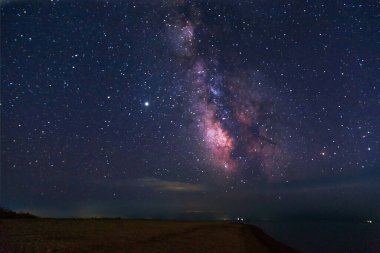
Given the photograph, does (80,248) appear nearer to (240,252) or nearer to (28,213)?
(240,252)

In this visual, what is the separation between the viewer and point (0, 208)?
52156 millimetres

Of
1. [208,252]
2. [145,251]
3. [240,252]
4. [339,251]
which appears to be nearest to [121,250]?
[145,251]

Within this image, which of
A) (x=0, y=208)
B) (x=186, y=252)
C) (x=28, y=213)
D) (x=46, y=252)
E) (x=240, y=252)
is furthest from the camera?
(x=28, y=213)

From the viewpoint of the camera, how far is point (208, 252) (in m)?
20.8

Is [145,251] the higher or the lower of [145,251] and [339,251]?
the higher

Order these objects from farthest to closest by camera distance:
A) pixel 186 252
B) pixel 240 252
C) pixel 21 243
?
1. pixel 240 252
2. pixel 186 252
3. pixel 21 243

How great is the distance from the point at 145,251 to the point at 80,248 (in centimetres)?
325

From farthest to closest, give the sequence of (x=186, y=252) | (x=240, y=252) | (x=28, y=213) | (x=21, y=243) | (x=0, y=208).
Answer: (x=28, y=213)
(x=0, y=208)
(x=240, y=252)
(x=186, y=252)
(x=21, y=243)

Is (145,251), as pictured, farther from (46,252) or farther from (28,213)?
(28,213)

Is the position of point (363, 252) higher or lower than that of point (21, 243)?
lower

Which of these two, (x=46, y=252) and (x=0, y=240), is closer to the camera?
(x=46, y=252)

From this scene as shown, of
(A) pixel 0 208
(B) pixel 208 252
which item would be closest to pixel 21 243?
(B) pixel 208 252

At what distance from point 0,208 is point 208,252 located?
42851mm

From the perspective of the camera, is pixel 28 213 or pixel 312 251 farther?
pixel 28 213
